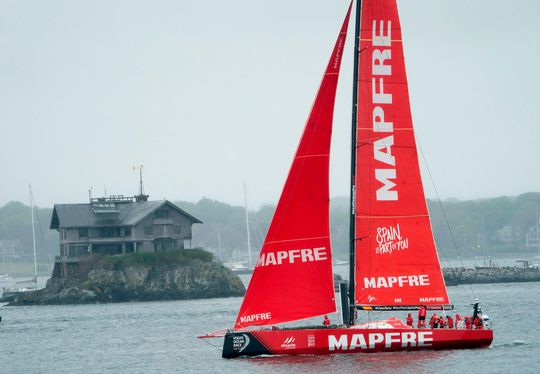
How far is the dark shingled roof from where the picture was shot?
109 meters

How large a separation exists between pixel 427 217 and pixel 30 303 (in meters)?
68.3

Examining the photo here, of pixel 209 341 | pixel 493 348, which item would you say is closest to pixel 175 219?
pixel 209 341

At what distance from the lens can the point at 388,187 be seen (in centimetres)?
4416

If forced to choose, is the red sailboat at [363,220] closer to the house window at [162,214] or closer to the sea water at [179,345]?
the sea water at [179,345]

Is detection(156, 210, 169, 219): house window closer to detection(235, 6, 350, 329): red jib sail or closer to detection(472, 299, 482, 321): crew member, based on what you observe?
detection(235, 6, 350, 329): red jib sail

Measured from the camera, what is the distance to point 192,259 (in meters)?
107

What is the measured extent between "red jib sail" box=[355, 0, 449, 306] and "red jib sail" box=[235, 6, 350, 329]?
3.80 feet

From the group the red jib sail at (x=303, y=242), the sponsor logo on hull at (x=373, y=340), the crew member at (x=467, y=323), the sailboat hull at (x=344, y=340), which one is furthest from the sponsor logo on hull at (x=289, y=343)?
the crew member at (x=467, y=323)

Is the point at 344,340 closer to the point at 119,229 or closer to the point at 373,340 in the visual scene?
the point at 373,340

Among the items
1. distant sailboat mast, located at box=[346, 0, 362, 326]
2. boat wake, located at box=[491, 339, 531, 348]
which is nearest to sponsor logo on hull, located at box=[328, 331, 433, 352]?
distant sailboat mast, located at box=[346, 0, 362, 326]

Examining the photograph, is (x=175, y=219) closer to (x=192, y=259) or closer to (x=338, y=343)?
(x=192, y=259)

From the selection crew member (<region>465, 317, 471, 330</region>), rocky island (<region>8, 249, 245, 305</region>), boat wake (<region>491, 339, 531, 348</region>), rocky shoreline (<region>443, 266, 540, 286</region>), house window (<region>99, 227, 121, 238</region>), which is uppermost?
house window (<region>99, 227, 121, 238</region>)

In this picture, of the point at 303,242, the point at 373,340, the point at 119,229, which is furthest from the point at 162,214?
the point at 373,340

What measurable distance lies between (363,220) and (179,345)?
1524 cm
